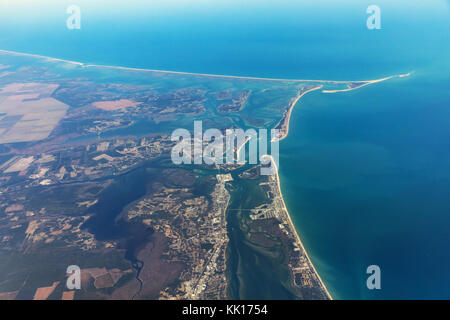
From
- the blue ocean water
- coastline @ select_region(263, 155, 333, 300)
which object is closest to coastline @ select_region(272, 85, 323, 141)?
the blue ocean water

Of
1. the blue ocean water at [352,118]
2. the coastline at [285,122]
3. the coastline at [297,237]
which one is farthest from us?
the coastline at [285,122]

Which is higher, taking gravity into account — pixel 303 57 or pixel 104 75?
pixel 303 57

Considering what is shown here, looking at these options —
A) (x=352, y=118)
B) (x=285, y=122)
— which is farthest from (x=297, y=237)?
(x=352, y=118)

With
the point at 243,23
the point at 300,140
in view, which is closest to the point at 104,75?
→ the point at 300,140

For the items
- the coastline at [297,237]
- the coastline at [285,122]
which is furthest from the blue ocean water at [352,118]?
the coastline at [285,122]

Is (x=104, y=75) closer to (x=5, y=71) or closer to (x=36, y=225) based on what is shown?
(x=5, y=71)

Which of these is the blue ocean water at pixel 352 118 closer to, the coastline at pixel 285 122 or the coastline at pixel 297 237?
the coastline at pixel 297 237

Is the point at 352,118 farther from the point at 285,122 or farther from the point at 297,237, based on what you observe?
the point at 297,237

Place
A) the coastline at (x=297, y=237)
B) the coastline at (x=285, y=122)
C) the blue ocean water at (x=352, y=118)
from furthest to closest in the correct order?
1. the coastline at (x=285, y=122)
2. the blue ocean water at (x=352, y=118)
3. the coastline at (x=297, y=237)
